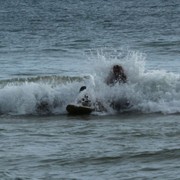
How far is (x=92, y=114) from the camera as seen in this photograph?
14867 mm

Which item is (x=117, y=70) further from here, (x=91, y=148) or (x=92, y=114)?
(x=91, y=148)

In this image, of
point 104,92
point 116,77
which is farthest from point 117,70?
point 104,92

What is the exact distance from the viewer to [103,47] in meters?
27.9

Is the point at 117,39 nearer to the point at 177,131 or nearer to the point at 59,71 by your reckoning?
the point at 59,71

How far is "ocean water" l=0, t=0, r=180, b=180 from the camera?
10234 mm

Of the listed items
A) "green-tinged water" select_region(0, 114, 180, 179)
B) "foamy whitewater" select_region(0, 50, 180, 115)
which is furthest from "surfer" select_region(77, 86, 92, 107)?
"green-tinged water" select_region(0, 114, 180, 179)

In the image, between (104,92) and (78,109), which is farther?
(104,92)

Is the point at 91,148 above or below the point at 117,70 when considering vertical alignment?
below

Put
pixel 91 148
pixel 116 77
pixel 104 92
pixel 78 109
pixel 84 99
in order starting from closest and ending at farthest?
pixel 91 148 → pixel 78 109 → pixel 84 99 → pixel 104 92 → pixel 116 77

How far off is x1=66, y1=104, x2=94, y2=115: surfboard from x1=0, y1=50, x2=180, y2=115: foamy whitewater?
51cm

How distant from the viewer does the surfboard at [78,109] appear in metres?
14.8

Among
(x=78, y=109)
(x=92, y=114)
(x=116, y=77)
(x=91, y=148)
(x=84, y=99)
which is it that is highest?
(x=116, y=77)

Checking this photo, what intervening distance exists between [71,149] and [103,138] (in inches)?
34.2

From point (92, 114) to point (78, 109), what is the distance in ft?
0.93
